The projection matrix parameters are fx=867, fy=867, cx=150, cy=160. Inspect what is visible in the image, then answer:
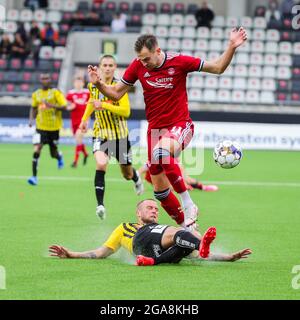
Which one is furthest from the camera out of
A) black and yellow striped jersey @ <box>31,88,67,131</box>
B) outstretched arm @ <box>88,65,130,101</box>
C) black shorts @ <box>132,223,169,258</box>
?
black and yellow striped jersey @ <box>31,88,67,131</box>

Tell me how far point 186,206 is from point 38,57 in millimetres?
22921

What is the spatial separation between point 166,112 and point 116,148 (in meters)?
2.92

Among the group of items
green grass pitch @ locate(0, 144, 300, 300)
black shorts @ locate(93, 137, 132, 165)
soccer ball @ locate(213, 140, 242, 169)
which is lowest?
green grass pitch @ locate(0, 144, 300, 300)

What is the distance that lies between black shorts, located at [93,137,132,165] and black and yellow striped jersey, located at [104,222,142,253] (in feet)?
12.7

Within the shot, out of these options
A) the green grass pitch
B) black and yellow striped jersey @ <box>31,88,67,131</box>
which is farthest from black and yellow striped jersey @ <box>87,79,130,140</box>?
black and yellow striped jersey @ <box>31,88,67,131</box>

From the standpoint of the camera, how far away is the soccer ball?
10273 mm

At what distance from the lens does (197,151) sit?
26578 mm

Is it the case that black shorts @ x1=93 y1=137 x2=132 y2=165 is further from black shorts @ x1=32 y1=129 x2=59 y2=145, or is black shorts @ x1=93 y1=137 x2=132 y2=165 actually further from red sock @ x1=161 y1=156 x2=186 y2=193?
black shorts @ x1=32 y1=129 x2=59 y2=145

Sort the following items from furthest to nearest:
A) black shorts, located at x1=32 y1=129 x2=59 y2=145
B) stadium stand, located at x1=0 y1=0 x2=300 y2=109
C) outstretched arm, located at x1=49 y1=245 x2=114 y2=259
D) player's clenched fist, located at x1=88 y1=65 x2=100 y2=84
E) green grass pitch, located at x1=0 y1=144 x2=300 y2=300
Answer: stadium stand, located at x1=0 y1=0 x2=300 y2=109 < black shorts, located at x1=32 y1=129 x2=59 y2=145 < player's clenched fist, located at x1=88 y1=65 x2=100 y2=84 < outstretched arm, located at x1=49 y1=245 x2=114 y2=259 < green grass pitch, located at x1=0 y1=144 x2=300 y2=300

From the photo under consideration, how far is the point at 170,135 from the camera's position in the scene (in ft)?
33.3

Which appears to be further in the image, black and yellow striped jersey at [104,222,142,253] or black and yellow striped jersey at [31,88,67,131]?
black and yellow striped jersey at [31,88,67,131]

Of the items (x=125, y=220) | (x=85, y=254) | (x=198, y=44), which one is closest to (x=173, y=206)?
(x=85, y=254)

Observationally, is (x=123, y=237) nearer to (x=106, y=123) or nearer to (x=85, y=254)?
(x=85, y=254)

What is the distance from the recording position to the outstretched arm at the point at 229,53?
912 centimetres
